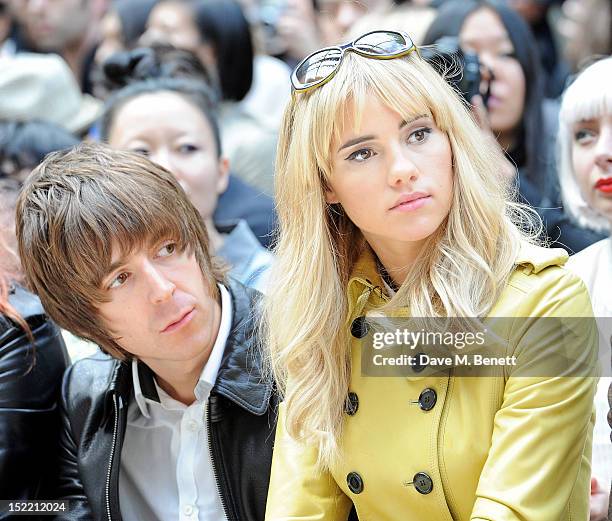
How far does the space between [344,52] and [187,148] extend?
1348 millimetres

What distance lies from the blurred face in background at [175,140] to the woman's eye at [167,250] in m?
0.88

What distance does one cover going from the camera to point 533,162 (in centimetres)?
370

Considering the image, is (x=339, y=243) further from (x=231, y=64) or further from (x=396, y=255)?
(x=231, y=64)

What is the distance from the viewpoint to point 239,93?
441 cm

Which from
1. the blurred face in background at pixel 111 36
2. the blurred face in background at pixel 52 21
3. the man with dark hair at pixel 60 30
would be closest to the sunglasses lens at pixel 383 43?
the blurred face in background at pixel 111 36

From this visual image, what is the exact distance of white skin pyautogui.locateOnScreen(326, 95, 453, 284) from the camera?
202 cm

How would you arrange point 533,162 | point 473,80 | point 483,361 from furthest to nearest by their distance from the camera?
point 533,162 → point 473,80 → point 483,361

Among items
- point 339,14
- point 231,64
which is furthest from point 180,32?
point 339,14

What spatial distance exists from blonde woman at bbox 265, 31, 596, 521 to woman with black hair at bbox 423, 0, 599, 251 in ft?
5.19

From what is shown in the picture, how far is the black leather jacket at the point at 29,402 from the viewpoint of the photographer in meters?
2.50

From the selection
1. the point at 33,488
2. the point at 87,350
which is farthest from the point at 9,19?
the point at 33,488

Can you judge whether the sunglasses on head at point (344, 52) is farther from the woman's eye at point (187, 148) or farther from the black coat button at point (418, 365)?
the woman's eye at point (187, 148)

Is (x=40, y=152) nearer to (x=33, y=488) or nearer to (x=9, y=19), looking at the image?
(x=33, y=488)

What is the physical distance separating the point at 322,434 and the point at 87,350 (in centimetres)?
109
